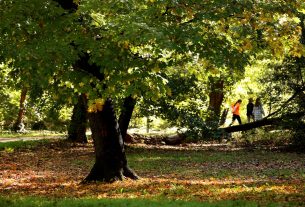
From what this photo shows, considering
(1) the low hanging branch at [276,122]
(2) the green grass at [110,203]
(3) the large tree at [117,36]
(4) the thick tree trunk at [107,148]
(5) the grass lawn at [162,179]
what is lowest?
(2) the green grass at [110,203]

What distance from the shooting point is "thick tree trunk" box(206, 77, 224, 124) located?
25.2m

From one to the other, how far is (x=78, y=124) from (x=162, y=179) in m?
12.3

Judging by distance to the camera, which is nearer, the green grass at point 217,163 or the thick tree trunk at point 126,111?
the green grass at point 217,163

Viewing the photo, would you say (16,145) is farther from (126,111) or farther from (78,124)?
(126,111)

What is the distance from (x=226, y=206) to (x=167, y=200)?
5.19ft

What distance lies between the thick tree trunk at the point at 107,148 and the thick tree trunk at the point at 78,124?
10373mm

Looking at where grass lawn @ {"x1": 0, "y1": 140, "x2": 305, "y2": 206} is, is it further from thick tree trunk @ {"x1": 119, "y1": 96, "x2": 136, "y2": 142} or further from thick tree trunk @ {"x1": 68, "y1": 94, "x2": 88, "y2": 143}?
thick tree trunk @ {"x1": 68, "y1": 94, "x2": 88, "y2": 143}

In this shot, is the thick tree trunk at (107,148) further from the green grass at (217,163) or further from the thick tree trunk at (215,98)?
the thick tree trunk at (215,98)

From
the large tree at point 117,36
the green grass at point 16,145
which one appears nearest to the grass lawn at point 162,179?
the green grass at point 16,145

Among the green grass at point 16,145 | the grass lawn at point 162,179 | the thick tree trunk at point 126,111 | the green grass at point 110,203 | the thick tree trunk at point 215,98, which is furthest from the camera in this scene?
the thick tree trunk at point 215,98

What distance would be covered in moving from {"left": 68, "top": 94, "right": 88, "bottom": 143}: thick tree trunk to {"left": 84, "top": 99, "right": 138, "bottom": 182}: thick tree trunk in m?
10.4

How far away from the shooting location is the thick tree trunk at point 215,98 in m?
25.2

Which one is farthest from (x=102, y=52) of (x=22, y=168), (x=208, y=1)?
(x=22, y=168)

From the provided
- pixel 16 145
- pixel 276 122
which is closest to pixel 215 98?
pixel 276 122
